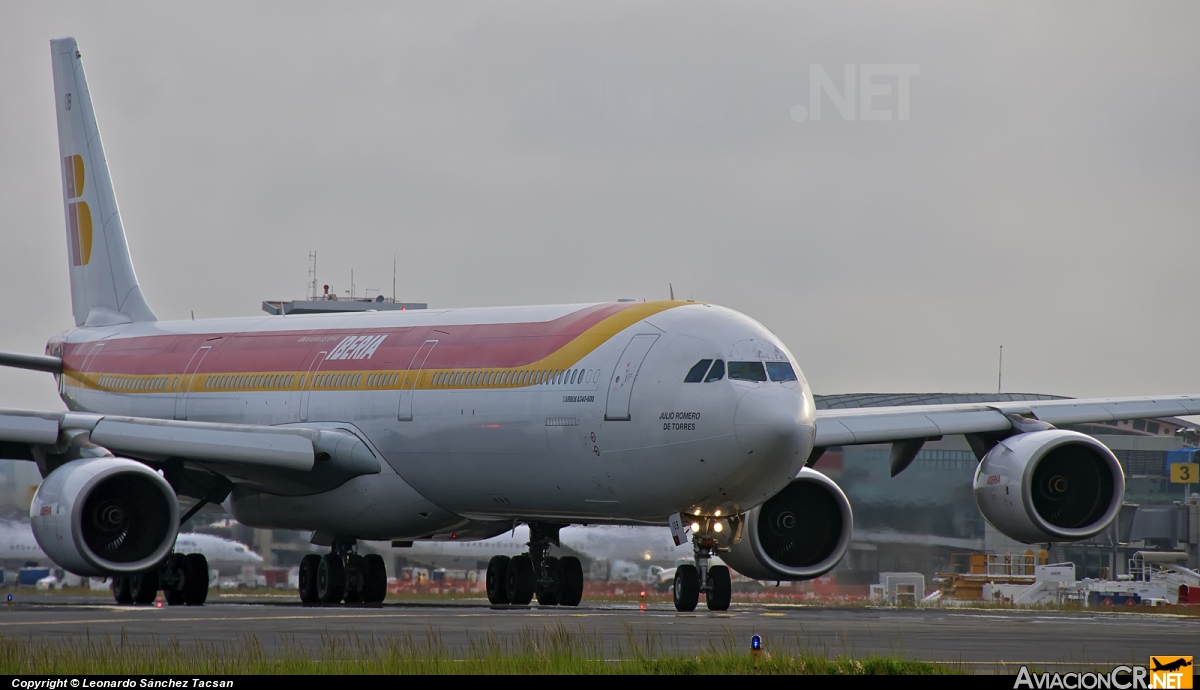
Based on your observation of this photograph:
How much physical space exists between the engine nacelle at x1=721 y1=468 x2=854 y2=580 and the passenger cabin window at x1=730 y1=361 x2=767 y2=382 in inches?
177

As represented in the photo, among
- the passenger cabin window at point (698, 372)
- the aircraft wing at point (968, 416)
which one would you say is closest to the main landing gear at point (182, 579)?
the passenger cabin window at point (698, 372)

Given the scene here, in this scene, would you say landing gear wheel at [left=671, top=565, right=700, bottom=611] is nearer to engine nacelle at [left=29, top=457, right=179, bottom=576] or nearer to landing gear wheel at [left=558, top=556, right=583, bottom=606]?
landing gear wheel at [left=558, top=556, right=583, bottom=606]

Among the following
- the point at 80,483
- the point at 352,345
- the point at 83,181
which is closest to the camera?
the point at 80,483

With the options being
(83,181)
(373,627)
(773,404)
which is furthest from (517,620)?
(83,181)

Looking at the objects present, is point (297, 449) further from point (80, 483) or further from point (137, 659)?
point (137, 659)

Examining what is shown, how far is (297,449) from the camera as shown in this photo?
91.6ft

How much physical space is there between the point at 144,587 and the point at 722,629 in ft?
46.0

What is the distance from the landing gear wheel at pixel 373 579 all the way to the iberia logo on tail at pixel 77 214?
38.6 feet

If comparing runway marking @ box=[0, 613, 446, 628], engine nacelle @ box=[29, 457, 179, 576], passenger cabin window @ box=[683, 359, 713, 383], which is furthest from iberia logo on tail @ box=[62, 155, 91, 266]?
passenger cabin window @ box=[683, 359, 713, 383]

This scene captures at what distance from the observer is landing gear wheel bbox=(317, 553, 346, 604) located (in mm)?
30359

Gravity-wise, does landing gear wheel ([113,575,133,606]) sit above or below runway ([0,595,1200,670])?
below

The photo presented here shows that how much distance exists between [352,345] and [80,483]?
646 cm

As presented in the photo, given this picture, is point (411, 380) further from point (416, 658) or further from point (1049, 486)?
point (416, 658)

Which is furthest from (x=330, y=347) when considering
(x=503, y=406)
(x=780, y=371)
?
(x=780, y=371)
